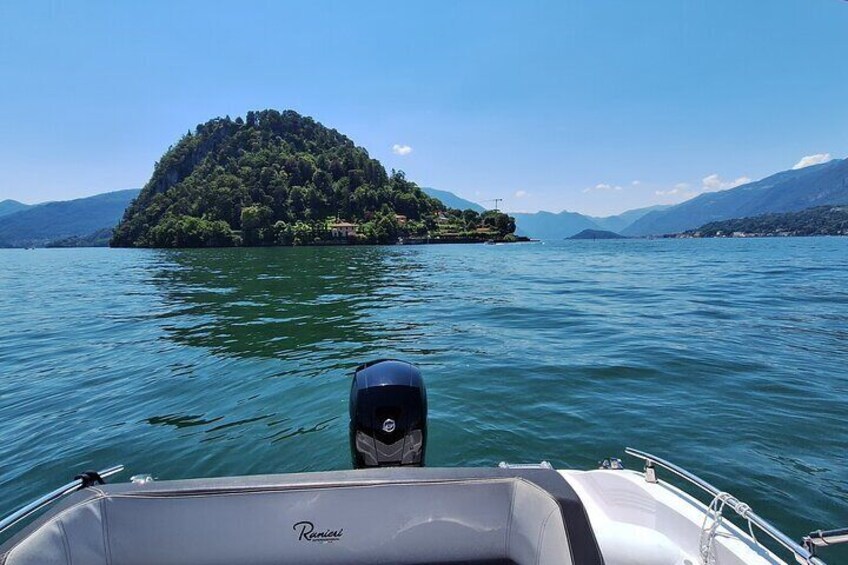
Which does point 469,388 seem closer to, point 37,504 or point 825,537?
point 825,537

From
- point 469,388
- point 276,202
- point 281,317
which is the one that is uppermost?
point 276,202

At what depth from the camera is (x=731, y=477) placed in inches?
206

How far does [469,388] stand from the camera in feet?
Answer: 27.8

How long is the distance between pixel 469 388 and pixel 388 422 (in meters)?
4.79

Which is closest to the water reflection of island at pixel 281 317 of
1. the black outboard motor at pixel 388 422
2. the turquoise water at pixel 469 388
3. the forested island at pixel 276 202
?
the turquoise water at pixel 469 388

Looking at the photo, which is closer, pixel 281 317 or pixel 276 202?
pixel 281 317

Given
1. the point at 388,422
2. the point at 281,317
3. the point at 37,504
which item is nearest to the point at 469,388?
the point at 388,422

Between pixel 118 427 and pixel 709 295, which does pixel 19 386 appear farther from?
pixel 709 295

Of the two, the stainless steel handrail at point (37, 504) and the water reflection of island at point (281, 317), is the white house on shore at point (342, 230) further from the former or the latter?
the stainless steel handrail at point (37, 504)

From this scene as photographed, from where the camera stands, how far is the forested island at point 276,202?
134125mm

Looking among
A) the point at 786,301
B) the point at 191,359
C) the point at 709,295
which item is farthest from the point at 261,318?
the point at 786,301

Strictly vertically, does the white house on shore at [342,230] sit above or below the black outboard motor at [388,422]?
above

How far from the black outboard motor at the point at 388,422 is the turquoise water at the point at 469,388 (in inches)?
83.5

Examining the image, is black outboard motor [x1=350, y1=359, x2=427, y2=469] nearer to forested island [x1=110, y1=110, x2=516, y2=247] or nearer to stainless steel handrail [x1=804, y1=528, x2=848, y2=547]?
stainless steel handrail [x1=804, y1=528, x2=848, y2=547]
